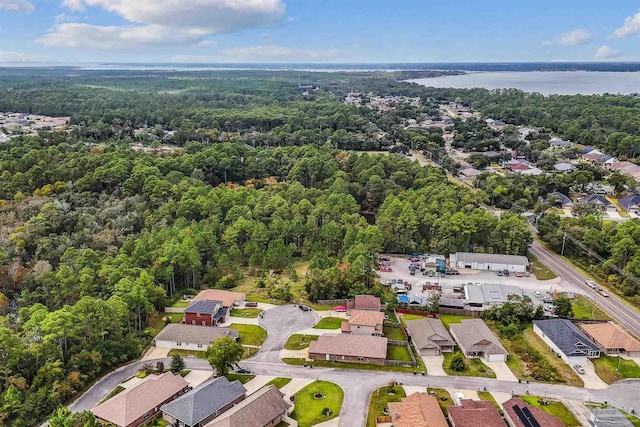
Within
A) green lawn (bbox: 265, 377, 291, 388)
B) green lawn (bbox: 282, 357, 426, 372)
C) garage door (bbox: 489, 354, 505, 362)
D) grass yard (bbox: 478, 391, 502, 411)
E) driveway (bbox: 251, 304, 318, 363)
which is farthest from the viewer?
driveway (bbox: 251, 304, 318, 363)

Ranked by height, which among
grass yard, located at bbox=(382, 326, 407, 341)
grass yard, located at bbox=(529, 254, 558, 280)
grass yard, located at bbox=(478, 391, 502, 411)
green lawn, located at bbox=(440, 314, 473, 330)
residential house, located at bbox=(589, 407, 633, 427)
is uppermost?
residential house, located at bbox=(589, 407, 633, 427)

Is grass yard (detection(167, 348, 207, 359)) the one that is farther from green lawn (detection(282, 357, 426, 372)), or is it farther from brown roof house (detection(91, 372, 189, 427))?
green lawn (detection(282, 357, 426, 372))

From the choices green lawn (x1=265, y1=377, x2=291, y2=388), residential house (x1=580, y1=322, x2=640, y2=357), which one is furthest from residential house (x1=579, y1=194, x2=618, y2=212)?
green lawn (x1=265, y1=377, x2=291, y2=388)

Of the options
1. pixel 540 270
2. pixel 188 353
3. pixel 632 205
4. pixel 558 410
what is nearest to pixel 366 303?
pixel 188 353

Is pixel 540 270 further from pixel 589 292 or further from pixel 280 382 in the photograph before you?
pixel 280 382

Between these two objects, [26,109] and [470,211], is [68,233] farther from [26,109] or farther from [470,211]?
[26,109]

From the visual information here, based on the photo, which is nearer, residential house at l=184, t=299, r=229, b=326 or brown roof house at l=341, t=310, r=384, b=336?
brown roof house at l=341, t=310, r=384, b=336

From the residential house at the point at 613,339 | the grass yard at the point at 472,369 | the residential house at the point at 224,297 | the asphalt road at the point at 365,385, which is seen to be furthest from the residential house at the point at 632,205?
the residential house at the point at 224,297
